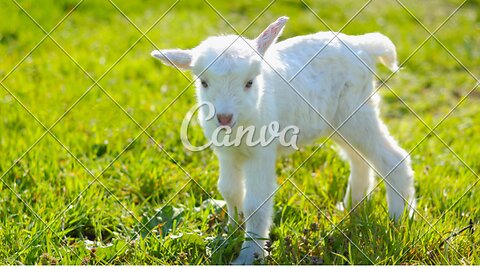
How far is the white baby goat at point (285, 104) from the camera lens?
4.19 meters

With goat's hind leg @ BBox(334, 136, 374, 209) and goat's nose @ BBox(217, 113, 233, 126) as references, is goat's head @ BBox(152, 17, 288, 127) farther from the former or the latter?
goat's hind leg @ BBox(334, 136, 374, 209)

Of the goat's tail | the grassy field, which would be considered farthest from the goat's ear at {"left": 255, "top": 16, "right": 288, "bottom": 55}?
the grassy field

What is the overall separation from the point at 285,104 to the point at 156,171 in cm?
122

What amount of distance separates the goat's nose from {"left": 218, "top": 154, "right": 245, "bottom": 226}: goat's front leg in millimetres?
679

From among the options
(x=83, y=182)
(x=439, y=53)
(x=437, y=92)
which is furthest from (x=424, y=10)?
(x=83, y=182)

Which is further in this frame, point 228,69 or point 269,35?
point 269,35

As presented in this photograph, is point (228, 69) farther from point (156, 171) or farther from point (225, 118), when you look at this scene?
point (156, 171)

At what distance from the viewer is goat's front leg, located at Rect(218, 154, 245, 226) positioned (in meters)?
4.70

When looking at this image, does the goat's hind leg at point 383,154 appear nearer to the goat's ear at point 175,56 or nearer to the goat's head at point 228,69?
the goat's head at point 228,69

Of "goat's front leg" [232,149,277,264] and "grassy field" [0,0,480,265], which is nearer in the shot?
"grassy field" [0,0,480,265]

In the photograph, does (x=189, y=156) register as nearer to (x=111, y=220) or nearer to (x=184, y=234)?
(x=111, y=220)

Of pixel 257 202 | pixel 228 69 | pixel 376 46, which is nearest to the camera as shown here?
pixel 228 69

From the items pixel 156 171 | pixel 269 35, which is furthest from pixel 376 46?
pixel 156 171

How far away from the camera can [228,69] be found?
13.4 feet
